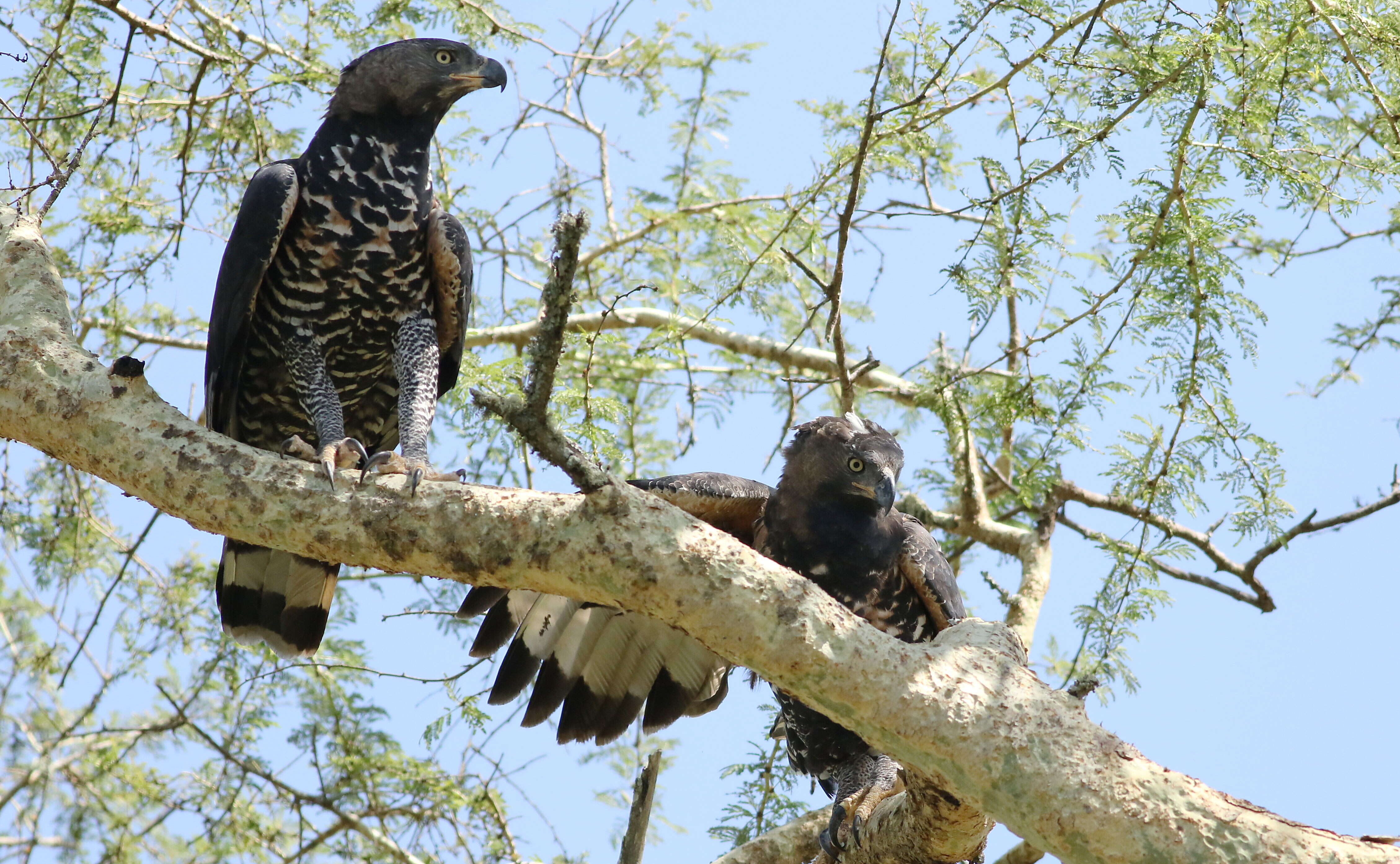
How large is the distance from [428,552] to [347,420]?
2.39 meters

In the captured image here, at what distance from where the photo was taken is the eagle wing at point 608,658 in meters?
4.67

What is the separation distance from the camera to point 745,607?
2.86 m

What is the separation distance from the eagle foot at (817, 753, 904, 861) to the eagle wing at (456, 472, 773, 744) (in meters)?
0.70

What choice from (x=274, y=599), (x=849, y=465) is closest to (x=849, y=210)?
(x=849, y=465)

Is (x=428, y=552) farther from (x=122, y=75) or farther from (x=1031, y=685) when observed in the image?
(x=122, y=75)

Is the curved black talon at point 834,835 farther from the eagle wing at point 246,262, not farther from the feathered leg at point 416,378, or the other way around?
the eagle wing at point 246,262

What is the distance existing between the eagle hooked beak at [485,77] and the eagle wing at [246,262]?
806mm

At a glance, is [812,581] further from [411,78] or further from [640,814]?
[411,78]

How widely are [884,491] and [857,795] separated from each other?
1171 millimetres

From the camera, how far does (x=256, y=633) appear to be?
16.4 feet

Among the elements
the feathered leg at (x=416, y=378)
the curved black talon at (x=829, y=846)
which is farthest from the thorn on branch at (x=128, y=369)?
the curved black talon at (x=829, y=846)

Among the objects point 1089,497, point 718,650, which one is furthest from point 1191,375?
point 718,650

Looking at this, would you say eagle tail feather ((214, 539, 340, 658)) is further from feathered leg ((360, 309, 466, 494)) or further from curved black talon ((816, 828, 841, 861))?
curved black talon ((816, 828, 841, 861))

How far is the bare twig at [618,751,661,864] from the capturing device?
380 cm
